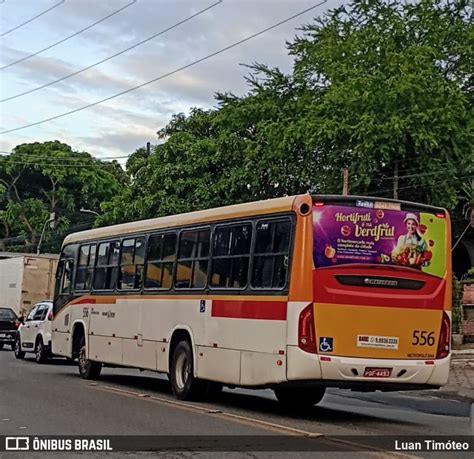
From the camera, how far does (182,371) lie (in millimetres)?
14750

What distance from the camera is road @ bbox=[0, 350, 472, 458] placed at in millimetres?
11086

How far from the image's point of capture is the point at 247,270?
13156 millimetres

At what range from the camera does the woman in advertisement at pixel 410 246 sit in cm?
1252

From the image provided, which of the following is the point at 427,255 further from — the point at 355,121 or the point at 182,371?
the point at 355,121

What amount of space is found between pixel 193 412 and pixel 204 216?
3310 millimetres

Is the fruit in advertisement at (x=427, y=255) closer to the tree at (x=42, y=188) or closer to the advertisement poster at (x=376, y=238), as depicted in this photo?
the advertisement poster at (x=376, y=238)

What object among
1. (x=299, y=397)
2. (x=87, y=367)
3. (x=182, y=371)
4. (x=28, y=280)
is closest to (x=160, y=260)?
(x=182, y=371)

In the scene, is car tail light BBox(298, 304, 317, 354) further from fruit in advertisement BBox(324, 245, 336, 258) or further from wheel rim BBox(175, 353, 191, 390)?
wheel rim BBox(175, 353, 191, 390)

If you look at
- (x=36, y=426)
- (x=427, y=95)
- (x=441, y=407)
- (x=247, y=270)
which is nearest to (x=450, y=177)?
(x=427, y=95)

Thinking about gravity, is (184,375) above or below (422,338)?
below

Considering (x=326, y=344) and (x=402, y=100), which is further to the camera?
(x=402, y=100)

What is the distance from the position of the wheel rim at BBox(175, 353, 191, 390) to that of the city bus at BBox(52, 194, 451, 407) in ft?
0.06

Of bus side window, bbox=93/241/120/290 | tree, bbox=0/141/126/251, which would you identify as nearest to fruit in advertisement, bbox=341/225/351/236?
bus side window, bbox=93/241/120/290

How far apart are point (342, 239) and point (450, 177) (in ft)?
76.7
